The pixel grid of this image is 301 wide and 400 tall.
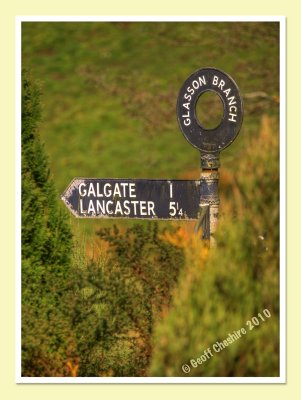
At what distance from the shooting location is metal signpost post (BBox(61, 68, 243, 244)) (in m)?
6.33

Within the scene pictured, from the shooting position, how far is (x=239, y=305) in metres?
5.08

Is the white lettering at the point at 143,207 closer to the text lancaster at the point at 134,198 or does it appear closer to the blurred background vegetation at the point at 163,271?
the text lancaster at the point at 134,198

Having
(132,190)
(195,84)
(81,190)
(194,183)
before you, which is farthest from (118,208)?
(195,84)

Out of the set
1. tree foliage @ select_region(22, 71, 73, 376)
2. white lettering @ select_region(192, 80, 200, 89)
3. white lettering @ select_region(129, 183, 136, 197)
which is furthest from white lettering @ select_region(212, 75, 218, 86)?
tree foliage @ select_region(22, 71, 73, 376)

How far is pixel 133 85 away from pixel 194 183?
24.1 ft

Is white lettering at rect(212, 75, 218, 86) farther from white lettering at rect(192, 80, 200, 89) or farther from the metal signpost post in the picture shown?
white lettering at rect(192, 80, 200, 89)

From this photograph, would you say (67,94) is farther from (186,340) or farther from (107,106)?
(186,340)

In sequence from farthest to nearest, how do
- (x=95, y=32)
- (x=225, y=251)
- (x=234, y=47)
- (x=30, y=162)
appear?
(x=95, y=32)
(x=234, y=47)
(x=30, y=162)
(x=225, y=251)

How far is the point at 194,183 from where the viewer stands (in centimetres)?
638

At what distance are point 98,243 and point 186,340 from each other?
2.84 metres

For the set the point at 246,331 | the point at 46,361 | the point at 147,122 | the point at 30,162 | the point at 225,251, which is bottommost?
the point at 46,361

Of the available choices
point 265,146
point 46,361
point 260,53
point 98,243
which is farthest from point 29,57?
point 265,146

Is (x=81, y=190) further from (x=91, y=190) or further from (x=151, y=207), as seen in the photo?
(x=151, y=207)

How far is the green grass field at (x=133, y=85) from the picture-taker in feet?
41.6
